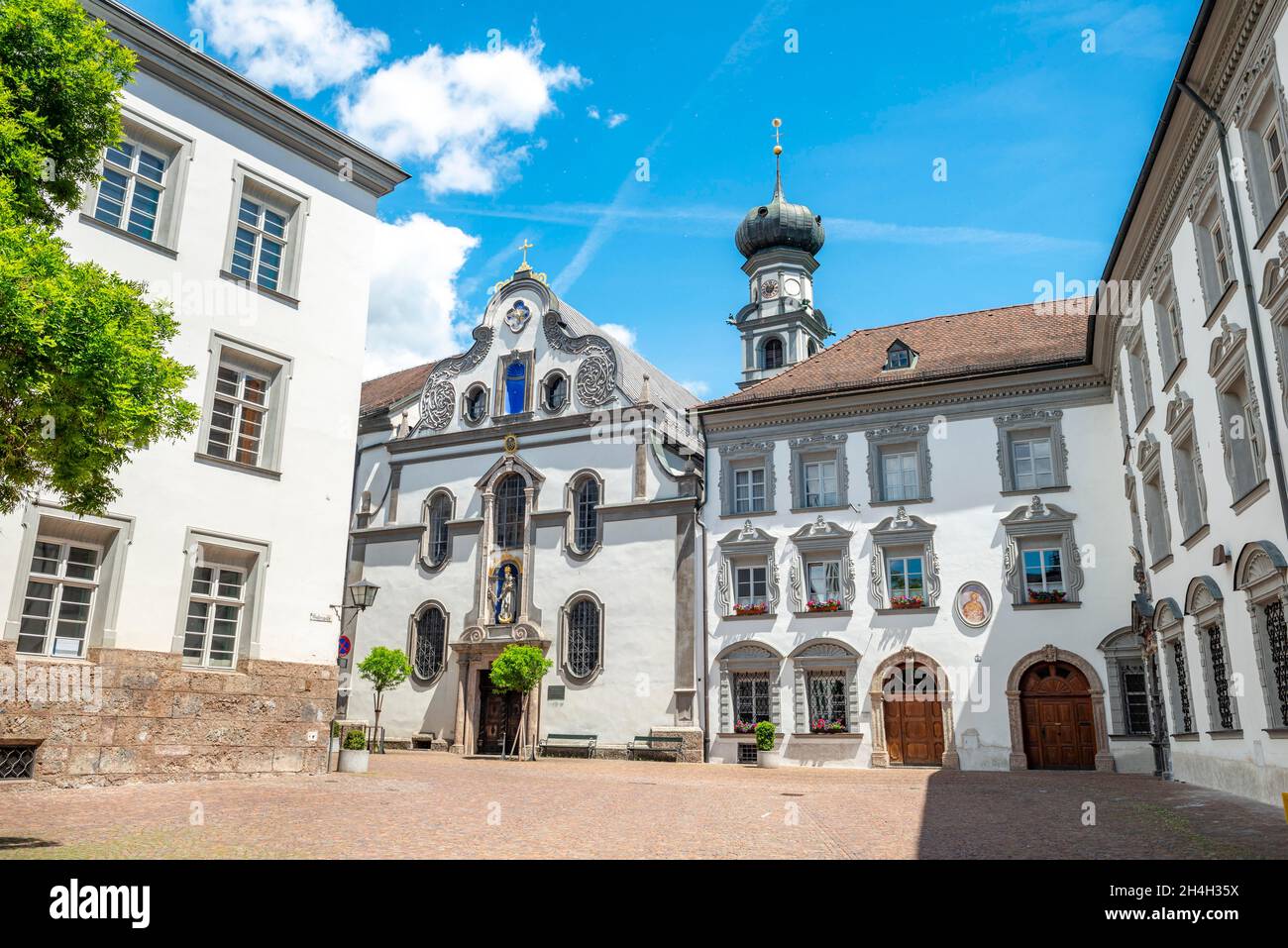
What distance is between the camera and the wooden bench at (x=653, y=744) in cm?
2869

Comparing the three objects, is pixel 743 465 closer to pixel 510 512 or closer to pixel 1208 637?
pixel 510 512

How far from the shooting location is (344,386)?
717 inches

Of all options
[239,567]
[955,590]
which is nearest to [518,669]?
[955,590]

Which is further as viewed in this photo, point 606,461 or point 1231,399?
point 606,461

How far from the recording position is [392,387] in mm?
41781

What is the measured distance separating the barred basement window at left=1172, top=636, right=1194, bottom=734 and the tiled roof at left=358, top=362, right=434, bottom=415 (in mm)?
27745

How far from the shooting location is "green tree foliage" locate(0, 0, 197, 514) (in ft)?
25.8

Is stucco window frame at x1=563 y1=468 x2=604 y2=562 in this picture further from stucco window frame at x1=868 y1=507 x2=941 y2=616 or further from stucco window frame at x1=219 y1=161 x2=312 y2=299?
stucco window frame at x1=219 y1=161 x2=312 y2=299

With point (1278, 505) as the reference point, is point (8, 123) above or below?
above

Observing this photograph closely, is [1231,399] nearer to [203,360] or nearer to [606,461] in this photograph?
[203,360]

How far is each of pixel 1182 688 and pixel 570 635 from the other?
18.1m

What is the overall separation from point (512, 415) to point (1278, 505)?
83.9 feet

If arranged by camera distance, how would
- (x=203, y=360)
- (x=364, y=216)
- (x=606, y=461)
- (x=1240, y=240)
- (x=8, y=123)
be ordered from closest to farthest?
(x=8, y=123)
(x=1240, y=240)
(x=203, y=360)
(x=364, y=216)
(x=606, y=461)
